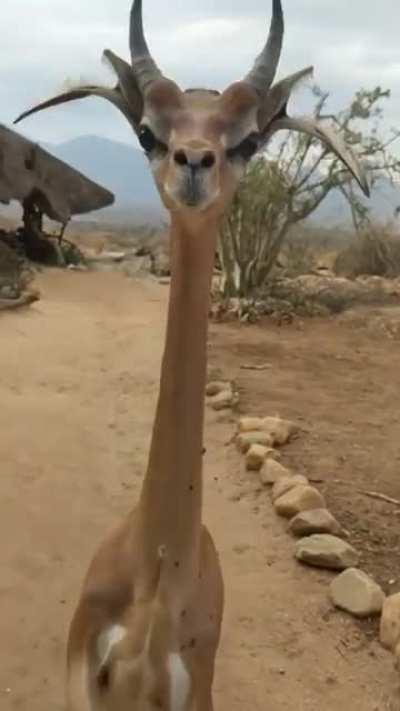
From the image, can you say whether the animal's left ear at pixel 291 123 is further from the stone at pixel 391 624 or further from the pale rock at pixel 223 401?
the pale rock at pixel 223 401

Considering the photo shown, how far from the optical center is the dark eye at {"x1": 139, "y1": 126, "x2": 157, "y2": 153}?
275cm

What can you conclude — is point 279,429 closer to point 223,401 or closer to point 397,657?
point 223,401

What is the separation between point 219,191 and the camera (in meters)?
2.59

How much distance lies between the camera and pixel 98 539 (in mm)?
5703

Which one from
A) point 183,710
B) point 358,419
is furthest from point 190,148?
point 358,419

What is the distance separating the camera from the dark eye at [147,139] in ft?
9.03

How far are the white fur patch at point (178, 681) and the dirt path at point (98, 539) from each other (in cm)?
132

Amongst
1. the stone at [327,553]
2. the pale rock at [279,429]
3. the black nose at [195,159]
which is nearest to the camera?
the black nose at [195,159]

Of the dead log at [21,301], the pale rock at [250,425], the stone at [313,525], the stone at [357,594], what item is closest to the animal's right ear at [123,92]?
the stone at [357,594]

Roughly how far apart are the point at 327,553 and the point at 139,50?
3.10 meters

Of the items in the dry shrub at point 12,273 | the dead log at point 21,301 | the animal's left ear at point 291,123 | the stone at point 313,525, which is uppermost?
the animal's left ear at point 291,123

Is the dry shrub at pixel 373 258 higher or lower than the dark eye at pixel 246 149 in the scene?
lower

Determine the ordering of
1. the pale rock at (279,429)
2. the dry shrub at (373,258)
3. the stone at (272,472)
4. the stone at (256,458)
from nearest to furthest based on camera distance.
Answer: the stone at (272,472) < the stone at (256,458) < the pale rock at (279,429) < the dry shrub at (373,258)

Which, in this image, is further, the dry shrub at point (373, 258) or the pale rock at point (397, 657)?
the dry shrub at point (373, 258)
